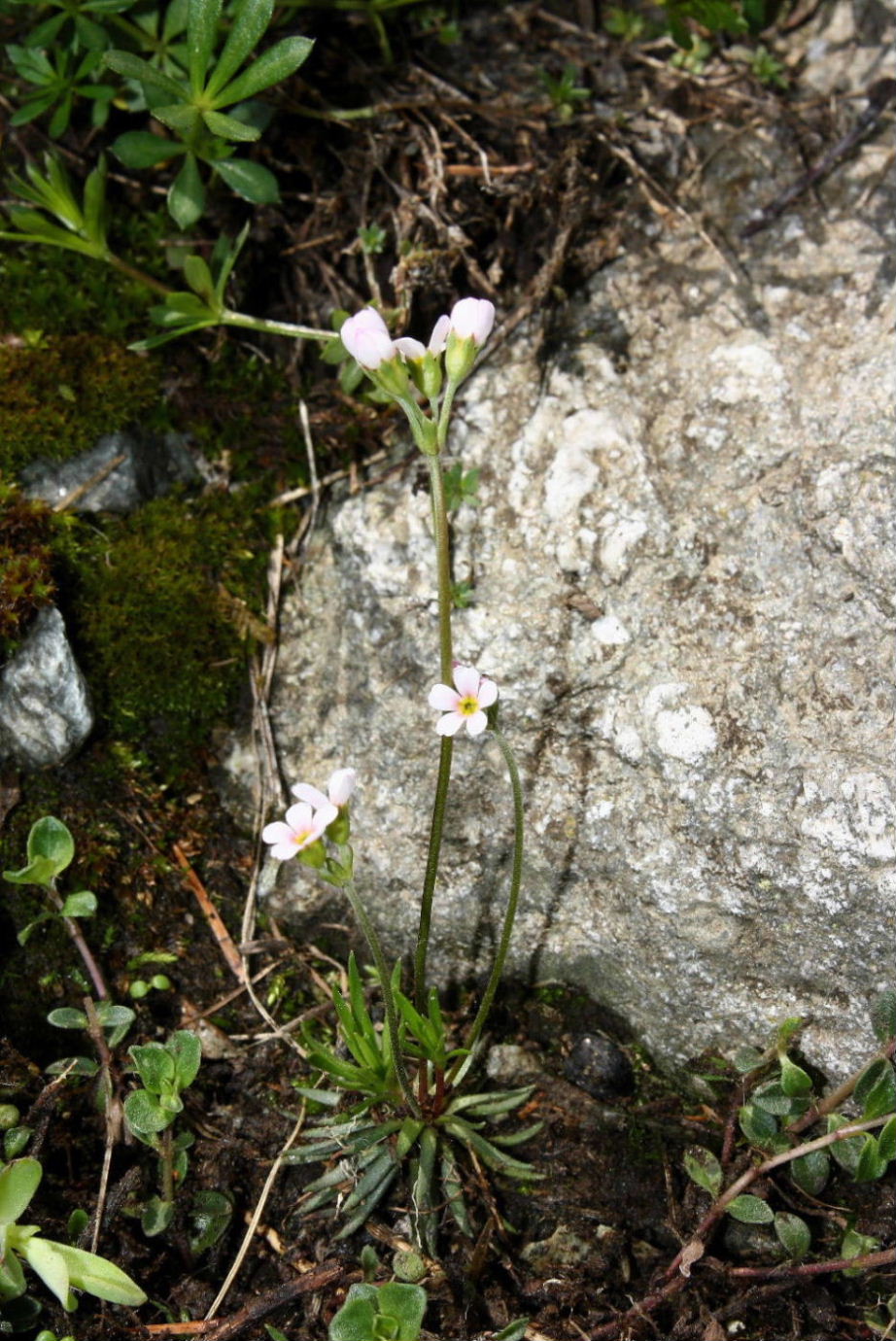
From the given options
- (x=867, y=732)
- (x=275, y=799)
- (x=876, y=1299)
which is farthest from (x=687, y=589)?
(x=876, y=1299)

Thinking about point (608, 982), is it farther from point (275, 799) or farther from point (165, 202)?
point (165, 202)

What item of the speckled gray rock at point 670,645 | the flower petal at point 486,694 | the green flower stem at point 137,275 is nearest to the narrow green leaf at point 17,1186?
the speckled gray rock at point 670,645

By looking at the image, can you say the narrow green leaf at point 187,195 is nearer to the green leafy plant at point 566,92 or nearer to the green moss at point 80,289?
the green moss at point 80,289

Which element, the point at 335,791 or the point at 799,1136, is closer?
the point at 335,791

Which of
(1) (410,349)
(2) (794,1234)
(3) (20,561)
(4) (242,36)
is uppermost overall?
(4) (242,36)

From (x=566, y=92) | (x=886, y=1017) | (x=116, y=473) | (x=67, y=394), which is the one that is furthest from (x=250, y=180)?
(x=886, y=1017)

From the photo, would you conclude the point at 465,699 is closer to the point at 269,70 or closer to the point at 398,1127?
the point at 398,1127
